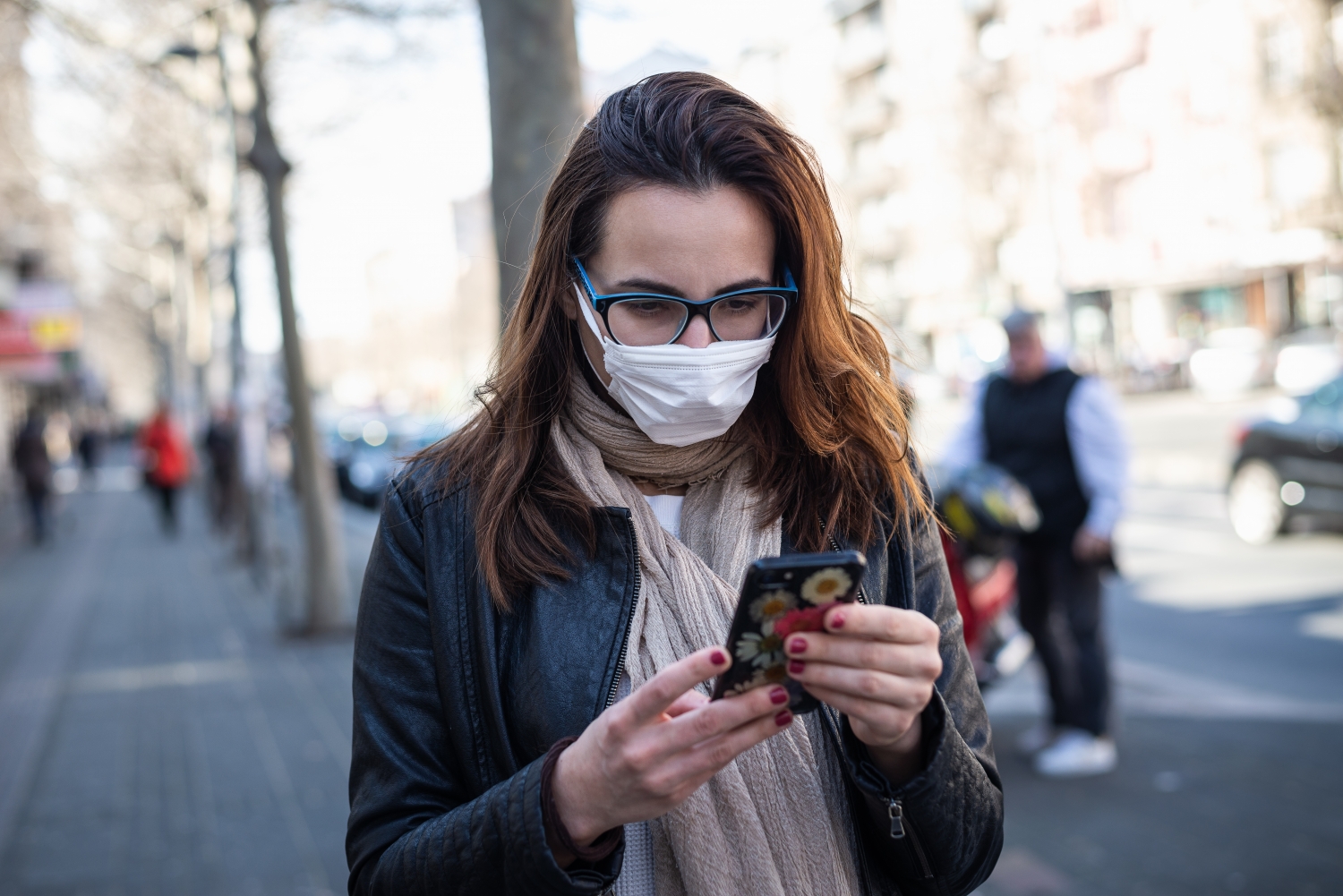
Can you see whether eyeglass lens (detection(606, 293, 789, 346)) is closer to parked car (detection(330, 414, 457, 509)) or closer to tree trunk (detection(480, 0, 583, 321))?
tree trunk (detection(480, 0, 583, 321))

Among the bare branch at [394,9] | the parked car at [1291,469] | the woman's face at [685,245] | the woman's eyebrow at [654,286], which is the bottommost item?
the parked car at [1291,469]

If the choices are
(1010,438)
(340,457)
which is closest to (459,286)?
(340,457)

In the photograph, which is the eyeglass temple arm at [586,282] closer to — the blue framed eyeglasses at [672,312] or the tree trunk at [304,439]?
the blue framed eyeglasses at [672,312]

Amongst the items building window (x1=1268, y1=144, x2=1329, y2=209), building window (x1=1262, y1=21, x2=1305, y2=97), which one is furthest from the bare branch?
building window (x1=1268, y1=144, x2=1329, y2=209)

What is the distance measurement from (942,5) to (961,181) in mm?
14024

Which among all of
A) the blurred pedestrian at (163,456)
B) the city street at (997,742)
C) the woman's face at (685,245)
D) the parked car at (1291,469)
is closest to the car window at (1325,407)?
the parked car at (1291,469)

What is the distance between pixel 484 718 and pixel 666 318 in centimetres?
64

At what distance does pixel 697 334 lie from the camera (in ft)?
A: 5.59

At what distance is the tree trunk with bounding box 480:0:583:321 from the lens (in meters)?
3.79

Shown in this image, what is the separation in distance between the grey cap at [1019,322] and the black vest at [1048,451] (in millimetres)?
263

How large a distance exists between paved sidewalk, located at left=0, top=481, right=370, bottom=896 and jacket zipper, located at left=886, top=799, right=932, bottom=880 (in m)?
3.42

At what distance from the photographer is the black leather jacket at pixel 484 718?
1.55 metres

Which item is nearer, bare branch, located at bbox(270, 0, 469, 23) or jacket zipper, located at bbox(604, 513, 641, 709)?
jacket zipper, located at bbox(604, 513, 641, 709)

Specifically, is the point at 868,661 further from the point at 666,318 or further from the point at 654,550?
the point at 666,318
